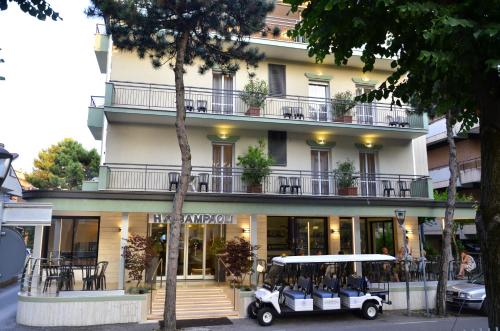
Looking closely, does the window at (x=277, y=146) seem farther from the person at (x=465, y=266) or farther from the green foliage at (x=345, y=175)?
the person at (x=465, y=266)

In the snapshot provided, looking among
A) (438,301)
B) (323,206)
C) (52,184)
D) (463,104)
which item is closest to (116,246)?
(323,206)

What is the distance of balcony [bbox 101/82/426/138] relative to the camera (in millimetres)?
16516

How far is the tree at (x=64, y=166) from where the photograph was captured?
1352 inches

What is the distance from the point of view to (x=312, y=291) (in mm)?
12148

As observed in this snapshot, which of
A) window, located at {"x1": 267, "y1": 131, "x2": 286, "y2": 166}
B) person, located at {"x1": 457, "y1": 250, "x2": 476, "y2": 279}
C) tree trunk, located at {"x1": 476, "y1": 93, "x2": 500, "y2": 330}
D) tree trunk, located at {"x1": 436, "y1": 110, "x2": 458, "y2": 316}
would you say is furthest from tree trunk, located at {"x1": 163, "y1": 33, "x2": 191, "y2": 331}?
person, located at {"x1": 457, "y1": 250, "x2": 476, "y2": 279}

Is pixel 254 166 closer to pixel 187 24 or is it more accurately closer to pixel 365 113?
pixel 187 24

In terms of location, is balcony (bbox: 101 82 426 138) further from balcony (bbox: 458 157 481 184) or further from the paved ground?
balcony (bbox: 458 157 481 184)

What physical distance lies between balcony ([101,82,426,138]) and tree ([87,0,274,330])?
3502 mm

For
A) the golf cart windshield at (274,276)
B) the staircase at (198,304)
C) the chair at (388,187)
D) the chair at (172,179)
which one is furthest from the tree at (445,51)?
the chair at (388,187)

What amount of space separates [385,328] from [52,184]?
30.6m

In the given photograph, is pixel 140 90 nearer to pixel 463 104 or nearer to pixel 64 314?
pixel 64 314

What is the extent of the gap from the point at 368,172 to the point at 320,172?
3.53 m

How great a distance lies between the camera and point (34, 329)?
431 inches

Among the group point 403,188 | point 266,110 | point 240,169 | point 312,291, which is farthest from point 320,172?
point 312,291
